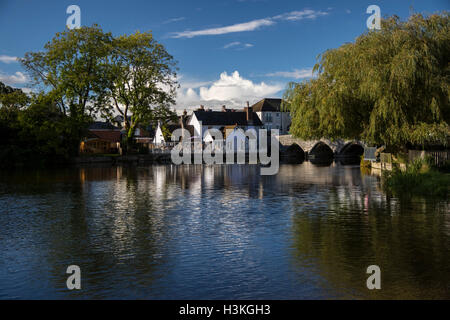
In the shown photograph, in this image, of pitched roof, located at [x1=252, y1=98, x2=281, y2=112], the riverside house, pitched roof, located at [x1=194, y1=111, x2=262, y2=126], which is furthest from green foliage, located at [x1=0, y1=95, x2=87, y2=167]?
pitched roof, located at [x1=252, y1=98, x2=281, y2=112]

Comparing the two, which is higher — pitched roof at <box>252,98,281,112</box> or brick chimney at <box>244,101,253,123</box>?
pitched roof at <box>252,98,281,112</box>

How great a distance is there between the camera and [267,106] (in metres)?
127

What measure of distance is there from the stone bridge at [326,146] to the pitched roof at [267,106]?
3421 centimetres

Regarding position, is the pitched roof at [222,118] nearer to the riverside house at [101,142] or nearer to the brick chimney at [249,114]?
the brick chimney at [249,114]

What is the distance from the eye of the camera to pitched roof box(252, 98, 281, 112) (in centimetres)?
12588

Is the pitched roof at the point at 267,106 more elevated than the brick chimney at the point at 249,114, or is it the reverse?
the pitched roof at the point at 267,106

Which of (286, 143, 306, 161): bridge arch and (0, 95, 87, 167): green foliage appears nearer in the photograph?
(0, 95, 87, 167): green foliage

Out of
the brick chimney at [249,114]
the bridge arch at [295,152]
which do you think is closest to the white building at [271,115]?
the brick chimney at [249,114]

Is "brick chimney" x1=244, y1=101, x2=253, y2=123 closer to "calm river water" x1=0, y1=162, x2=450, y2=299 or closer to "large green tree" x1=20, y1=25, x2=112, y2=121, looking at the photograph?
"large green tree" x1=20, y1=25, x2=112, y2=121

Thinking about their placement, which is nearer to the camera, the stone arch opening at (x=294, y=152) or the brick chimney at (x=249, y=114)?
the stone arch opening at (x=294, y=152)

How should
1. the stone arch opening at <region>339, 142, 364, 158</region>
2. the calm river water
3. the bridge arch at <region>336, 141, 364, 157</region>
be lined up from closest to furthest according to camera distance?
the calm river water, the bridge arch at <region>336, 141, 364, 157</region>, the stone arch opening at <region>339, 142, 364, 158</region>

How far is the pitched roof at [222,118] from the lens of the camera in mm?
115438

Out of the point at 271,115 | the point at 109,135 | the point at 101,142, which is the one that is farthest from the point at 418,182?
the point at 271,115
